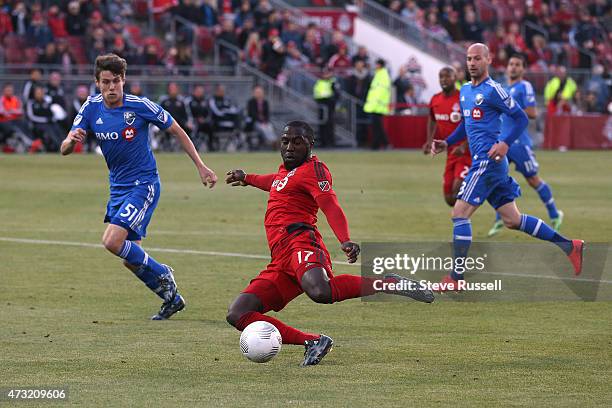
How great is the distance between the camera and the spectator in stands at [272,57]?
3578cm

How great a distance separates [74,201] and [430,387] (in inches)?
558

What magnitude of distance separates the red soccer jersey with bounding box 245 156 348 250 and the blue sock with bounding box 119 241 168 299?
6.20 ft

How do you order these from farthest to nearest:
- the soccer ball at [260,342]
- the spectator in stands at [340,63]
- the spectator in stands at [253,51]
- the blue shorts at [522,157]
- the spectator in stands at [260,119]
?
the spectator in stands at [340,63]
the spectator in stands at [253,51]
the spectator in stands at [260,119]
the blue shorts at [522,157]
the soccer ball at [260,342]

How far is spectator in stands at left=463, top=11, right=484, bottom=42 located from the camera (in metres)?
42.9

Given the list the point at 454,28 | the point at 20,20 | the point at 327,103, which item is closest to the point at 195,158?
the point at 327,103

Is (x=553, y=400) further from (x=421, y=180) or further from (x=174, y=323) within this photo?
(x=421, y=180)

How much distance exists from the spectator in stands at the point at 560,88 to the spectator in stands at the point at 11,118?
15627 millimetres

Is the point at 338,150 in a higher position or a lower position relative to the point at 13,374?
lower

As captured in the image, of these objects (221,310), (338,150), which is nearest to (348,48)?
(338,150)

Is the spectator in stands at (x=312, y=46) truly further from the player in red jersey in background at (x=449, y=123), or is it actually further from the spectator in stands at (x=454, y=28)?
the player in red jersey in background at (x=449, y=123)

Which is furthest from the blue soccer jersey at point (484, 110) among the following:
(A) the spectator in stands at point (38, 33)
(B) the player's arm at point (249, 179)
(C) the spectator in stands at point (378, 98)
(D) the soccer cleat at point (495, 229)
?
(A) the spectator in stands at point (38, 33)

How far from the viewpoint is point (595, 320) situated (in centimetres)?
1032

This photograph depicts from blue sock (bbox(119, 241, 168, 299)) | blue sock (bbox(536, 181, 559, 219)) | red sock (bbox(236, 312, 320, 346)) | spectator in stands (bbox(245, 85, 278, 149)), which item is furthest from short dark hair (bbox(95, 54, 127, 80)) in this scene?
spectator in stands (bbox(245, 85, 278, 149))

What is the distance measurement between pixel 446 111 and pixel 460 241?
122 inches
